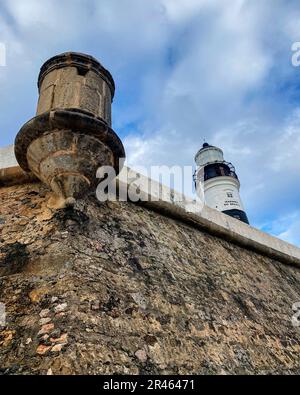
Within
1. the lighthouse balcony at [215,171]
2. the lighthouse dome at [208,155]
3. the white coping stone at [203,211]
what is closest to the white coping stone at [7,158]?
the white coping stone at [203,211]

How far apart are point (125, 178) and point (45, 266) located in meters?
1.63

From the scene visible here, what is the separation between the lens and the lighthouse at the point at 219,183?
15.4 m

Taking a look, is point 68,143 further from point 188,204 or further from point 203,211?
point 203,211

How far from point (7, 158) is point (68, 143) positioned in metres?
1.12

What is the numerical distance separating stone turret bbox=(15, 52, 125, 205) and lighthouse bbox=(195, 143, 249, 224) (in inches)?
456

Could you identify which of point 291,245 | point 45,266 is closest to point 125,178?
point 45,266

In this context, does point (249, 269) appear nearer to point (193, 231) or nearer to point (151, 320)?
point (193, 231)

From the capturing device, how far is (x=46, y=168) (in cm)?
279

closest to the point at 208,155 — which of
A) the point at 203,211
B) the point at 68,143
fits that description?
the point at 203,211

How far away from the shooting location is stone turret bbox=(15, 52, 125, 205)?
275cm

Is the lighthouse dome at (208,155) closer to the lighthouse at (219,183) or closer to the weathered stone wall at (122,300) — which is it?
the lighthouse at (219,183)

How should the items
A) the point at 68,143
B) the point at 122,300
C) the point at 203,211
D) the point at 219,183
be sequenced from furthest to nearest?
the point at 219,183
the point at 203,211
the point at 68,143
the point at 122,300

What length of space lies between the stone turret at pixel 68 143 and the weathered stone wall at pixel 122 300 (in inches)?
11.7

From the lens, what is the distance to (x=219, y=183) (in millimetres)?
16688
